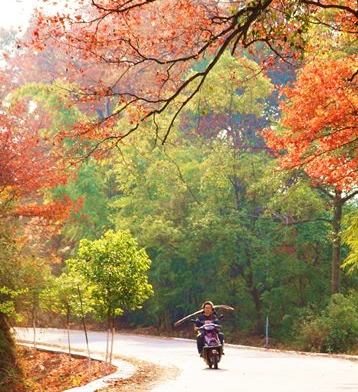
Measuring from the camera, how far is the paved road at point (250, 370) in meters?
13.4

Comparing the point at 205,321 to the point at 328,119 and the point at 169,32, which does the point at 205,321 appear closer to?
the point at 328,119

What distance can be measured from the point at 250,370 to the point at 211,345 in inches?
41.5

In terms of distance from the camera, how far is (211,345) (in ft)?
57.6

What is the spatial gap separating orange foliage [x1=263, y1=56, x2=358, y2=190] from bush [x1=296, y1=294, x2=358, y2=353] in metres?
5.82

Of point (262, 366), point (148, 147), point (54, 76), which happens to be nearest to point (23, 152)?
point (148, 147)

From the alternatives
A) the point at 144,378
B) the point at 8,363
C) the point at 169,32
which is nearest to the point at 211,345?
the point at 144,378

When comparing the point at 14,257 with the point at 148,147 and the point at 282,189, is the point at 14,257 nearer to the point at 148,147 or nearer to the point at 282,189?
the point at 282,189

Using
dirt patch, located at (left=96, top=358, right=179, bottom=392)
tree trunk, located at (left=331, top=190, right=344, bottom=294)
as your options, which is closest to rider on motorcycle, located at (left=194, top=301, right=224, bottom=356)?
dirt patch, located at (left=96, top=358, right=179, bottom=392)

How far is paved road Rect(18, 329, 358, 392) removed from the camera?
43.9ft

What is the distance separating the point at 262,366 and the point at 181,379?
366cm

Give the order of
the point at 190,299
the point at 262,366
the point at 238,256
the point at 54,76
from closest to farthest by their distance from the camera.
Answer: the point at 262,366
the point at 238,256
the point at 190,299
the point at 54,76

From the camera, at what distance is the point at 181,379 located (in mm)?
15117

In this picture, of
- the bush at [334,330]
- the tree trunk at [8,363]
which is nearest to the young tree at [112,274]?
the tree trunk at [8,363]

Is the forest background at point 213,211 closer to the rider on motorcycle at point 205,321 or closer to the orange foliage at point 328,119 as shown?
the orange foliage at point 328,119
